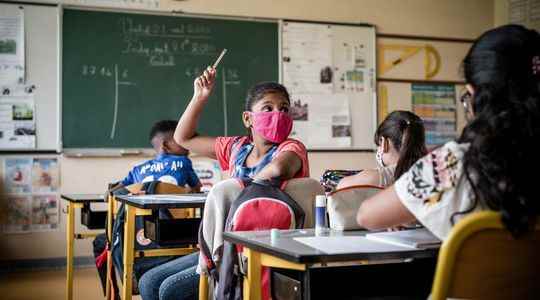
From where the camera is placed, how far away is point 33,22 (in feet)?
16.8

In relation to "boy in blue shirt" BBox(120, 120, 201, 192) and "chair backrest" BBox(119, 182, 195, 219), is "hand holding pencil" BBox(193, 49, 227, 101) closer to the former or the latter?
"chair backrest" BBox(119, 182, 195, 219)

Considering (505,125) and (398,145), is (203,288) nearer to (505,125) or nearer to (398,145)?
(398,145)

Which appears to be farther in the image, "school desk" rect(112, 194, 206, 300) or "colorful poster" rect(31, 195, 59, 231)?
"colorful poster" rect(31, 195, 59, 231)

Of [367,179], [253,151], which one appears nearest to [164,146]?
[253,151]

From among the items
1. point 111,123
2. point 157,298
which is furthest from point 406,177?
point 111,123

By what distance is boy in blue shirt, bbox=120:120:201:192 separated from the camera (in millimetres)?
3840

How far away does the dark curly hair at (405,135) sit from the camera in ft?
8.13

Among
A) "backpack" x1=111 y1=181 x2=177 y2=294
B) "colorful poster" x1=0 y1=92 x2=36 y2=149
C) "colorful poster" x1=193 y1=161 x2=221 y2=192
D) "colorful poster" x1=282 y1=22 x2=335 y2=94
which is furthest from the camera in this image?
"colorful poster" x1=282 y1=22 x2=335 y2=94

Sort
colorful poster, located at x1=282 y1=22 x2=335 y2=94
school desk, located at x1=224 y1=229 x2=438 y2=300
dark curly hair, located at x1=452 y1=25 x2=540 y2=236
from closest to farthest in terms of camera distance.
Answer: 1. dark curly hair, located at x1=452 y1=25 x2=540 y2=236
2. school desk, located at x1=224 y1=229 x2=438 y2=300
3. colorful poster, located at x1=282 y1=22 x2=335 y2=94

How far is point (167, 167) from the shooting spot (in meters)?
3.85

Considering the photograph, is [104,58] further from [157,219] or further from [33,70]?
[157,219]

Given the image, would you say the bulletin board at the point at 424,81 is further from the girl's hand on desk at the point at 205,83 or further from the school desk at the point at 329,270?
the school desk at the point at 329,270

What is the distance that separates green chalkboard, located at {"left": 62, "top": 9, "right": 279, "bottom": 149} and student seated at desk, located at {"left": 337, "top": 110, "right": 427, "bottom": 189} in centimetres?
304

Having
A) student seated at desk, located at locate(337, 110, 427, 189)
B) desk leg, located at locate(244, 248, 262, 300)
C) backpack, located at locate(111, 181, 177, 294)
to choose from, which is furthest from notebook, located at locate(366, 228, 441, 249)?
backpack, located at locate(111, 181, 177, 294)
